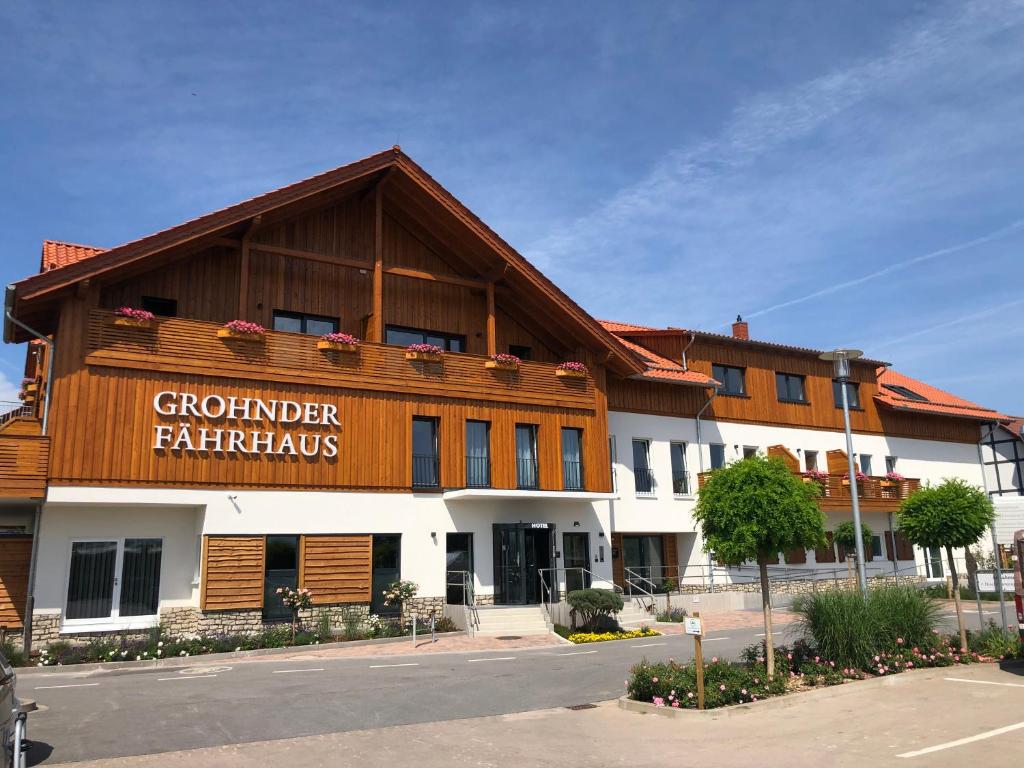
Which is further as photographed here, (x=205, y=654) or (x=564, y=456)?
(x=564, y=456)

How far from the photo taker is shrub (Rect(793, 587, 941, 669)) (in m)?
12.9

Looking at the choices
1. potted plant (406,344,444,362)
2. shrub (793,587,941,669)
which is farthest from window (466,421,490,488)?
shrub (793,587,941,669)

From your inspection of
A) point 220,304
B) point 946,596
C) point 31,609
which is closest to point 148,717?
point 31,609

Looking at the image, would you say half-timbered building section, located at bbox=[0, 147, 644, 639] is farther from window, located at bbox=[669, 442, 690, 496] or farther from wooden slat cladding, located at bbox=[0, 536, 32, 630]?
window, located at bbox=[669, 442, 690, 496]

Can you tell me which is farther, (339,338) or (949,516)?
(339,338)

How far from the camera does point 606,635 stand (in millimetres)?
20828

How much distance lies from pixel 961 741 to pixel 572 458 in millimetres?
16722

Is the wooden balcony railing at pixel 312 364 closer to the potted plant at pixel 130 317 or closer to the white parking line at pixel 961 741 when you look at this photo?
the potted plant at pixel 130 317

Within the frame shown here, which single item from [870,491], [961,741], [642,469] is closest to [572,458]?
[642,469]

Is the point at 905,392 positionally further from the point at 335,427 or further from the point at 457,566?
the point at 335,427

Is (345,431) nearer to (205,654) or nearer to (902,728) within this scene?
(205,654)

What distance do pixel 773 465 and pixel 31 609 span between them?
15147 mm

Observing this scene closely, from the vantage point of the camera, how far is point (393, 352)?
22.6 m

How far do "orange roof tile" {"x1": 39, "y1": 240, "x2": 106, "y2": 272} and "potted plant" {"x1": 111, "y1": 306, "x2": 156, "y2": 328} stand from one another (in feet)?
9.55
